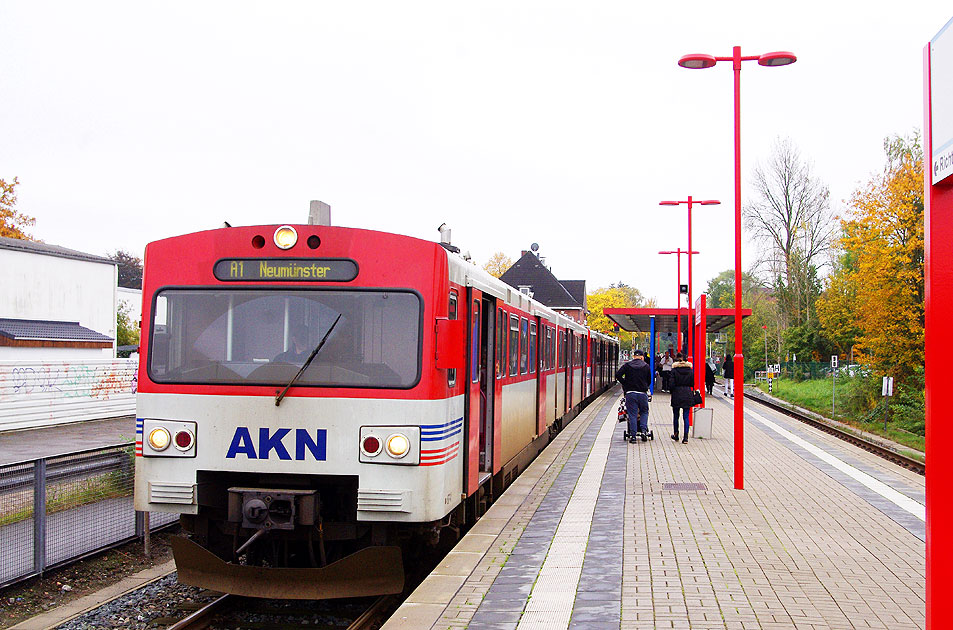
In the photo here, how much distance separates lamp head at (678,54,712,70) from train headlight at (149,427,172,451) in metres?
9.73

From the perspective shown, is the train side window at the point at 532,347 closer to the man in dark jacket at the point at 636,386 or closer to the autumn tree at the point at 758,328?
the man in dark jacket at the point at 636,386

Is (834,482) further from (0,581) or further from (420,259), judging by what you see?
(0,581)

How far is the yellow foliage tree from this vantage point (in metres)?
24.8

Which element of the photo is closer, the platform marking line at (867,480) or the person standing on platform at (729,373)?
the platform marking line at (867,480)

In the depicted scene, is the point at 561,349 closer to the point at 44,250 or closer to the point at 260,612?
the point at 260,612

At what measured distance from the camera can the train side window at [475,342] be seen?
8.55m

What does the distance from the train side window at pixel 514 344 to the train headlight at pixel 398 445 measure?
465 cm

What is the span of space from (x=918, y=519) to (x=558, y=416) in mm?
9593

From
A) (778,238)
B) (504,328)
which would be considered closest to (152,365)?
(504,328)

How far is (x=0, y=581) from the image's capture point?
25.8 ft

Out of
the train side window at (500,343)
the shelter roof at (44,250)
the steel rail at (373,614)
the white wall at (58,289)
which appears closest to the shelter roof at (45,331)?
the white wall at (58,289)

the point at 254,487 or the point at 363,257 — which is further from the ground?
the point at 363,257

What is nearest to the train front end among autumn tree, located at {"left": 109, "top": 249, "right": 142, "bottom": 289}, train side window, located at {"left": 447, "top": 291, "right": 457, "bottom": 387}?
train side window, located at {"left": 447, "top": 291, "right": 457, "bottom": 387}

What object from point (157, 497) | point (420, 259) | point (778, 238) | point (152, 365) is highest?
point (778, 238)
